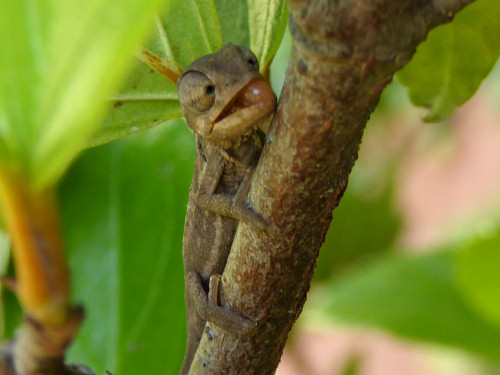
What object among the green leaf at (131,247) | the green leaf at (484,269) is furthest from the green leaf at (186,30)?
the green leaf at (484,269)

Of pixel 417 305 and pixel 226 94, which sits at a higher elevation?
pixel 417 305

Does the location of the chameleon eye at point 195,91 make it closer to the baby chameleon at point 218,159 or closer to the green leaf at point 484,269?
the baby chameleon at point 218,159

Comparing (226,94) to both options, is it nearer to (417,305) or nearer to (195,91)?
(195,91)

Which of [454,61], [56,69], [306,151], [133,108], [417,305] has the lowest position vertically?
[56,69]

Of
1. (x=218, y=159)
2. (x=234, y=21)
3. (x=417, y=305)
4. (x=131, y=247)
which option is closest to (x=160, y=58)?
(x=234, y=21)

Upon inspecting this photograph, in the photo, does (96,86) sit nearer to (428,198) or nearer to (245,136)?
(245,136)

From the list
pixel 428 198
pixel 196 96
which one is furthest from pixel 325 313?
pixel 428 198

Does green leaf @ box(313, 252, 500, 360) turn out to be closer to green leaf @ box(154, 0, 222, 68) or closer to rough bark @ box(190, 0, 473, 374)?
rough bark @ box(190, 0, 473, 374)
